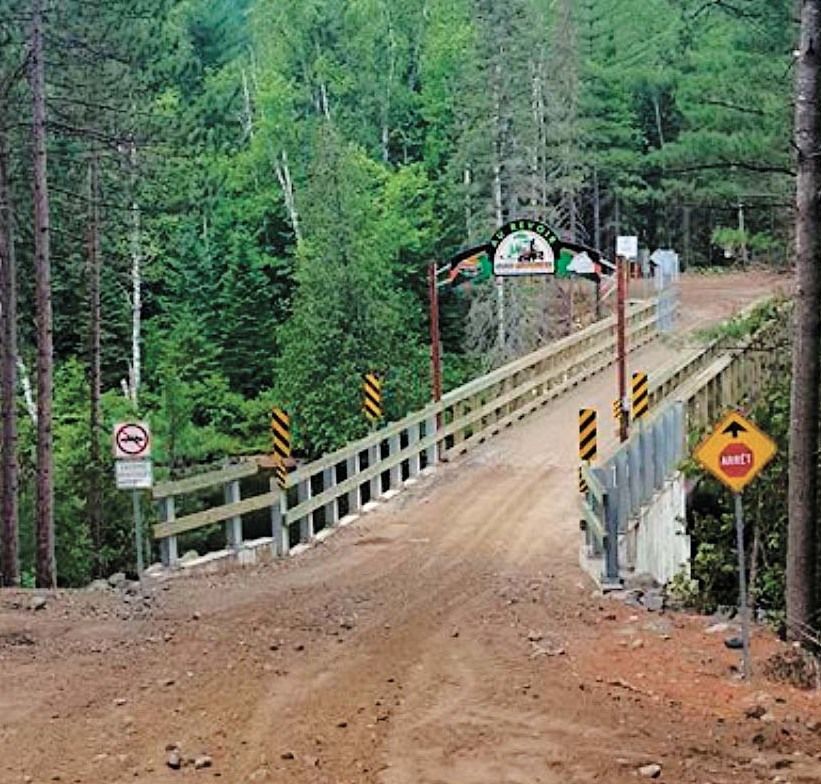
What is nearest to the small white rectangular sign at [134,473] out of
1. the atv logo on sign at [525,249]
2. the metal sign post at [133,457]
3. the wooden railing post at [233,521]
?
the metal sign post at [133,457]

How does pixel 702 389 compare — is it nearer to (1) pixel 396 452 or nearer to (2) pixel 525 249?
(2) pixel 525 249

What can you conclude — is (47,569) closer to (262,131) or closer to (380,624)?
(380,624)

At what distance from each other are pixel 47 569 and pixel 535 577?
7.47 meters

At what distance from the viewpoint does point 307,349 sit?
3925cm

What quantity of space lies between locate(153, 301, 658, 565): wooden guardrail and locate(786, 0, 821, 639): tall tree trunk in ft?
20.9

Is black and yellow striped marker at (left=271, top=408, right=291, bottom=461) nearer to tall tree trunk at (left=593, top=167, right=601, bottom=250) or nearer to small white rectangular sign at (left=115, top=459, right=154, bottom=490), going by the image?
small white rectangular sign at (left=115, top=459, right=154, bottom=490)

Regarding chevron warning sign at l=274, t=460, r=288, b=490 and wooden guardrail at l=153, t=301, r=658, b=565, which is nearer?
wooden guardrail at l=153, t=301, r=658, b=565

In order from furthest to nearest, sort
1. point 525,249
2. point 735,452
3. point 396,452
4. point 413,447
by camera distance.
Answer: point 525,249
point 413,447
point 396,452
point 735,452

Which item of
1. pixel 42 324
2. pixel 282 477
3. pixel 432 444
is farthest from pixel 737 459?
pixel 432 444

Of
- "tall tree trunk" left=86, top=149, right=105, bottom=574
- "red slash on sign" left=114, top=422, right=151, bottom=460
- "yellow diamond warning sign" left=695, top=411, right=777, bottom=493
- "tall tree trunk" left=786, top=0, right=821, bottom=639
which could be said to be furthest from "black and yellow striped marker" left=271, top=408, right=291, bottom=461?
"tall tree trunk" left=86, top=149, right=105, bottom=574

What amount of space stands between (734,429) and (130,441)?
6.28 metres

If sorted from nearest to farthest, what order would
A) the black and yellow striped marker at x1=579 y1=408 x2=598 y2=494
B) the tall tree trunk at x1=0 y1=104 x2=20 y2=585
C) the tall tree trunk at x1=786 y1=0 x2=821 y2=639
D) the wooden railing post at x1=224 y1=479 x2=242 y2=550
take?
1. the tall tree trunk at x1=786 y1=0 x2=821 y2=639
2. the wooden railing post at x1=224 y1=479 x2=242 y2=550
3. the black and yellow striped marker at x1=579 y1=408 x2=598 y2=494
4. the tall tree trunk at x1=0 y1=104 x2=20 y2=585

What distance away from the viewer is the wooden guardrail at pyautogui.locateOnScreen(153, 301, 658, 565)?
48.0 feet

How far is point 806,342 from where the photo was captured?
10117mm
